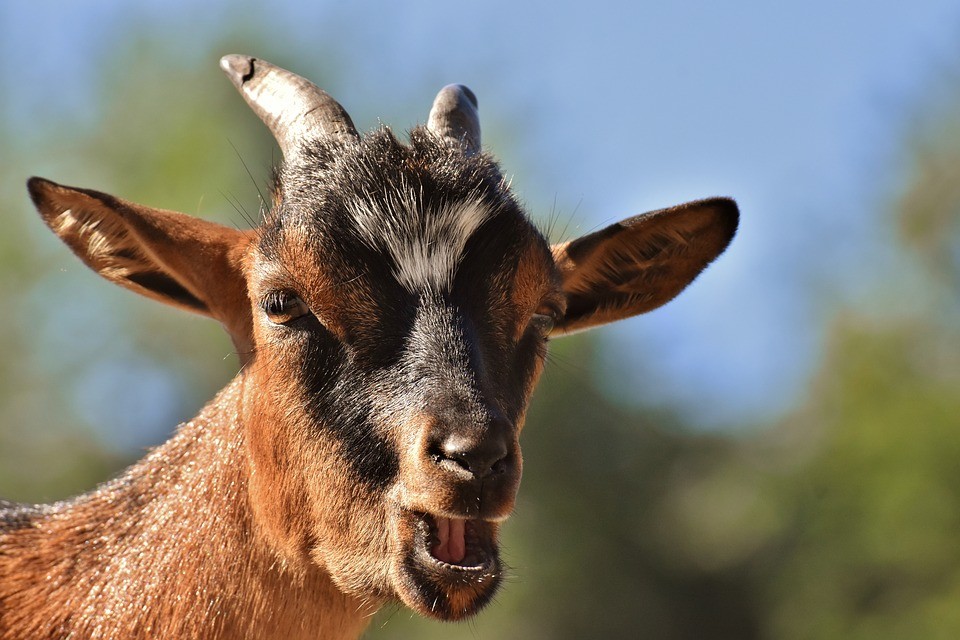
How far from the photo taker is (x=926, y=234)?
4069 centimetres

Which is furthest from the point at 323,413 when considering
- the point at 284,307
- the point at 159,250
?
the point at 159,250

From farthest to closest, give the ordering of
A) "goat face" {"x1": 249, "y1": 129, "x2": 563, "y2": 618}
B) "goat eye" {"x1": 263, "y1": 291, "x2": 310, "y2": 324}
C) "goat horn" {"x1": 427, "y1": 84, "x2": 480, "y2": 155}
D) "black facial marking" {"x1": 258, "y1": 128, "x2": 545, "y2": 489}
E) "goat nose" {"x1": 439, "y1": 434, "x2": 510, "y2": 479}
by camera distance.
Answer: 1. "goat horn" {"x1": 427, "y1": 84, "x2": 480, "y2": 155}
2. "goat eye" {"x1": 263, "y1": 291, "x2": 310, "y2": 324}
3. "black facial marking" {"x1": 258, "y1": 128, "x2": 545, "y2": 489}
4. "goat face" {"x1": 249, "y1": 129, "x2": 563, "y2": 618}
5. "goat nose" {"x1": 439, "y1": 434, "x2": 510, "y2": 479}

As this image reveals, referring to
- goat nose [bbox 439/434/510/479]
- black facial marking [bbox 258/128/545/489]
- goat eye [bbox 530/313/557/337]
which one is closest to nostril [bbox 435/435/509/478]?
goat nose [bbox 439/434/510/479]

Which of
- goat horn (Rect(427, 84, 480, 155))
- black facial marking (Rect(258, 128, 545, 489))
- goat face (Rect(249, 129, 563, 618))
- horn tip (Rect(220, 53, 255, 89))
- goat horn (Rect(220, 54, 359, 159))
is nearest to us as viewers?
goat face (Rect(249, 129, 563, 618))

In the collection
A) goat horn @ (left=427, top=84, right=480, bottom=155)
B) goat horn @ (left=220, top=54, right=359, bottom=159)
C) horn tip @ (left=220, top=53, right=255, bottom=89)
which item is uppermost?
horn tip @ (left=220, top=53, right=255, bottom=89)

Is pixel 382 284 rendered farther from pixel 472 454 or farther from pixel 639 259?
pixel 639 259

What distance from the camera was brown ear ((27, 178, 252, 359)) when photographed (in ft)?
21.0

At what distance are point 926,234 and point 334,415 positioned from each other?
37771 millimetres

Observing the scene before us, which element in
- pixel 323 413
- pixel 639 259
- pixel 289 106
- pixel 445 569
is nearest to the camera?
pixel 445 569

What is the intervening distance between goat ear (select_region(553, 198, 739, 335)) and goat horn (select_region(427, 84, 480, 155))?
0.84 meters

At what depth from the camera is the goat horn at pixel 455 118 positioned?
751cm

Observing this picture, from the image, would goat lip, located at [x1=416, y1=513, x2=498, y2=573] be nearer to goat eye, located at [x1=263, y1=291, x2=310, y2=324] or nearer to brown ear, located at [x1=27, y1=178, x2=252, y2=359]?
goat eye, located at [x1=263, y1=291, x2=310, y2=324]

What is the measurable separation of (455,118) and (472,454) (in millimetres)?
2834

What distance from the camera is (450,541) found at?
578 centimetres
